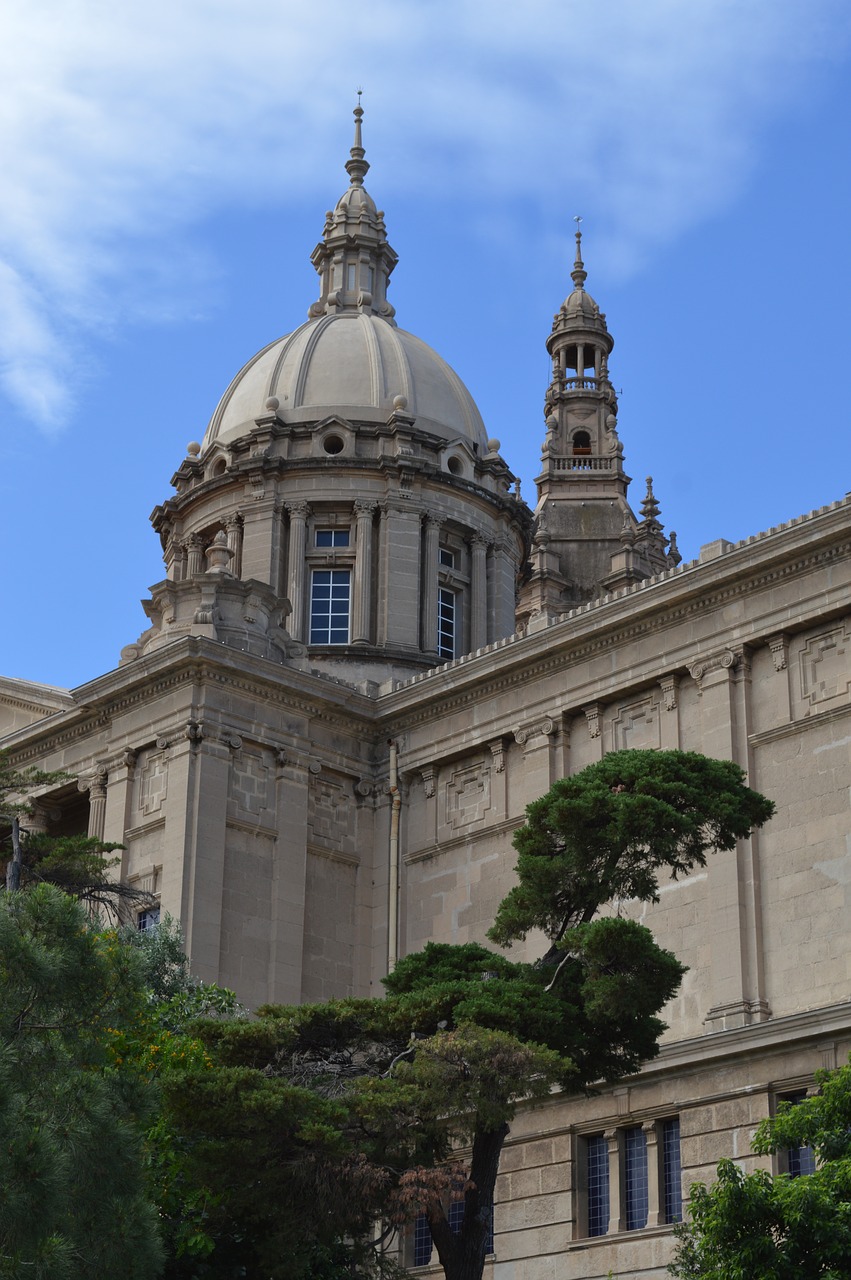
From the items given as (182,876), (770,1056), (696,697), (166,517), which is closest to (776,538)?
(696,697)

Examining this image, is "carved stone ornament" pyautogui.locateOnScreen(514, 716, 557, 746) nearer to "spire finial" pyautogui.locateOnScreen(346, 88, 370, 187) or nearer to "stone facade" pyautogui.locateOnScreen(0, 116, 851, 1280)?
"stone facade" pyautogui.locateOnScreen(0, 116, 851, 1280)

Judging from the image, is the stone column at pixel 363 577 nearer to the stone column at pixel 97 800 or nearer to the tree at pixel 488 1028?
the stone column at pixel 97 800

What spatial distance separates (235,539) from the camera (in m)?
55.0

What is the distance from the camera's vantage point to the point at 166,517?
5803 centimetres

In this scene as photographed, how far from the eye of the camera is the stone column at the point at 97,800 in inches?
1740

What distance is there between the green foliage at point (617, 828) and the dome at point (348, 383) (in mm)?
27646

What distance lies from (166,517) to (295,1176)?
32.8 meters

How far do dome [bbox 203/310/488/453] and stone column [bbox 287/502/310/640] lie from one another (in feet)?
8.52

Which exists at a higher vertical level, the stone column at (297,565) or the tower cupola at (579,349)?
the tower cupola at (579,349)

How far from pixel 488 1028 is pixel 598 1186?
7891mm

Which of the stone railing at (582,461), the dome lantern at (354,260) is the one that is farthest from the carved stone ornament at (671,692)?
the stone railing at (582,461)

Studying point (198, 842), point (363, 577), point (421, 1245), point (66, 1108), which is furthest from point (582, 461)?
point (66, 1108)

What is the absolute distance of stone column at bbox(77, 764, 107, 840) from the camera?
4419cm

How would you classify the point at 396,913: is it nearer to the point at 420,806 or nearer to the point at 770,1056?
the point at 420,806
